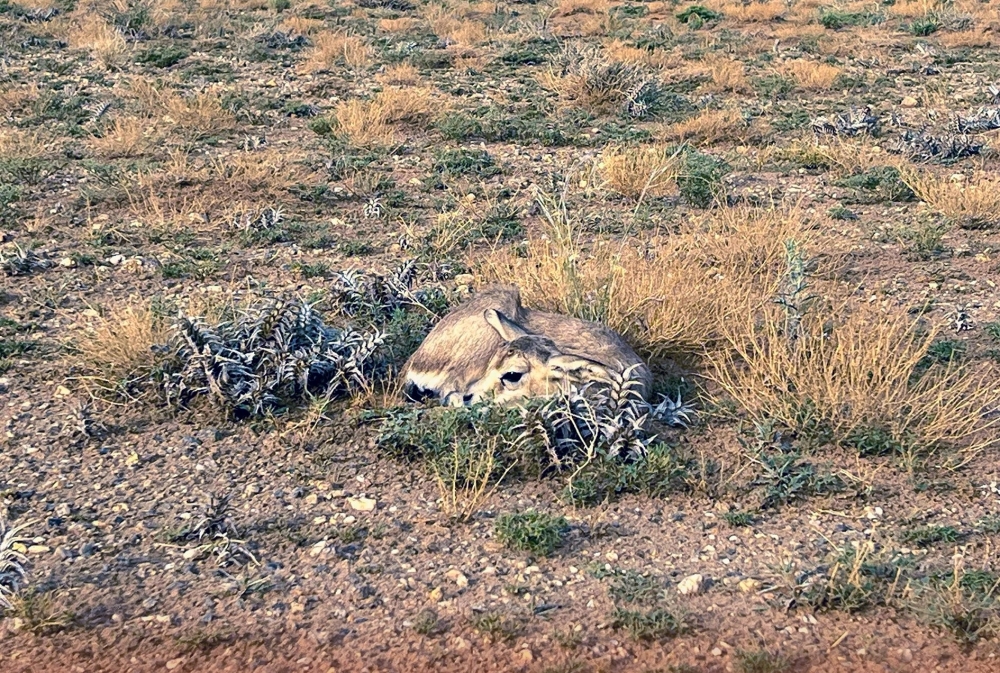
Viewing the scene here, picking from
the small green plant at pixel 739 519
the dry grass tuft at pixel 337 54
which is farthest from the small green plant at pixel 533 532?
the dry grass tuft at pixel 337 54

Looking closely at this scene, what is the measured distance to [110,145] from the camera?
937cm

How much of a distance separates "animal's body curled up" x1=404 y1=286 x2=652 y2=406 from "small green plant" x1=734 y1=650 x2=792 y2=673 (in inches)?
57.0

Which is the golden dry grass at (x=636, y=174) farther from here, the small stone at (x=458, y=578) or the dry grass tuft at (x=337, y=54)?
the dry grass tuft at (x=337, y=54)

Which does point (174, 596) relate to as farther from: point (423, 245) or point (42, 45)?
point (42, 45)

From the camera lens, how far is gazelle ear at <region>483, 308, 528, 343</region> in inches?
189

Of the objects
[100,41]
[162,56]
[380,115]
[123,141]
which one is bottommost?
[380,115]

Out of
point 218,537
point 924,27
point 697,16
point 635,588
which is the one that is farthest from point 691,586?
point 697,16

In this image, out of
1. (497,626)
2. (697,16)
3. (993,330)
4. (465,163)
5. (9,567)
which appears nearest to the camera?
(497,626)

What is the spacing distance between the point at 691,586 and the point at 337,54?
37.4 ft

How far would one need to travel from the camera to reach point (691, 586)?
386cm

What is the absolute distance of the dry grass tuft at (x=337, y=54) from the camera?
44.2ft

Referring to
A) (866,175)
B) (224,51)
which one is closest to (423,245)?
(866,175)

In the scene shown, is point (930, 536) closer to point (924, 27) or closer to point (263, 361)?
point (263, 361)

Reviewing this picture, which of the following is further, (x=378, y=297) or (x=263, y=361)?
(x=378, y=297)
